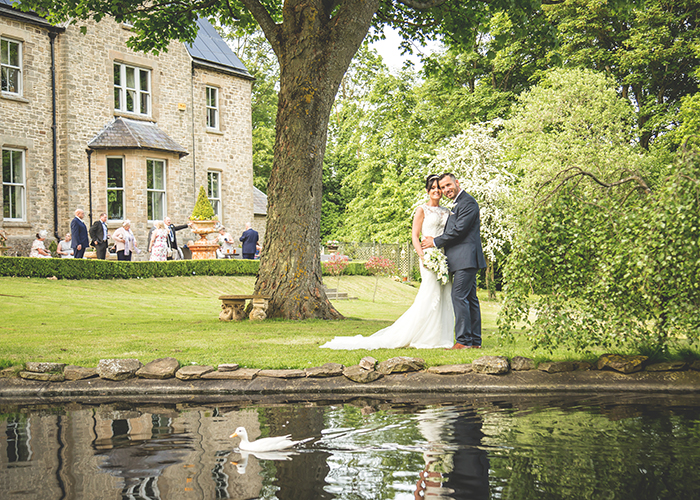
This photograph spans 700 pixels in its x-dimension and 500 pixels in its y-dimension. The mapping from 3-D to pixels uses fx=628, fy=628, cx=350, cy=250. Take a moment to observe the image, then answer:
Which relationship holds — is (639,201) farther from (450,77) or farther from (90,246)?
(90,246)

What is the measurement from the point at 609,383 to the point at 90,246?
2093cm

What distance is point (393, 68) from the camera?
38844 millimetres

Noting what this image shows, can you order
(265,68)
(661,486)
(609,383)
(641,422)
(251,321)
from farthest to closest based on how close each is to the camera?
(265,68) < (251,321) < (609,383) < (641,422) < (661,486)

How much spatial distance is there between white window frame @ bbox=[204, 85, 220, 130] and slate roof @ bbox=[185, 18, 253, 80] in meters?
1.06

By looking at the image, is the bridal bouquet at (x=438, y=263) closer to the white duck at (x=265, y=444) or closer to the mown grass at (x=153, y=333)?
the mown grass at (x=153, y=333)

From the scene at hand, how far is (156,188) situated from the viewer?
25984mm

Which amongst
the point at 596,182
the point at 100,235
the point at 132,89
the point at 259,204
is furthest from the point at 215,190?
the point at 596,182

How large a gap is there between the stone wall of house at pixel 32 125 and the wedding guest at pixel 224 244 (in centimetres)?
642

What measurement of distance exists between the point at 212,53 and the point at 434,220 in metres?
24.3

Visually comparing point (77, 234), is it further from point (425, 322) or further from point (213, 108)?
point (425, 322)

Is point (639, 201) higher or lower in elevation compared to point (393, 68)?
lower

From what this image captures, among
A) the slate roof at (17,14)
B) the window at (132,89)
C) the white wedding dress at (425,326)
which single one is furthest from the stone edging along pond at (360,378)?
the window at (132,89)

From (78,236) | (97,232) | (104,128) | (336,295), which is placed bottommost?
(336,295)

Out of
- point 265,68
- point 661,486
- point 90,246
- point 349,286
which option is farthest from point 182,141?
point 661,486
